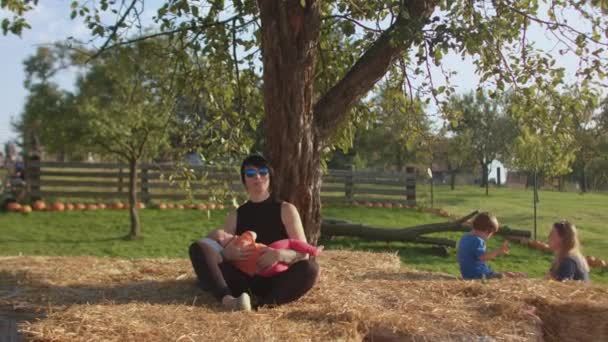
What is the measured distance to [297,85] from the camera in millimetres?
4895

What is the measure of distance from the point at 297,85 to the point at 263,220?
4.17 ft

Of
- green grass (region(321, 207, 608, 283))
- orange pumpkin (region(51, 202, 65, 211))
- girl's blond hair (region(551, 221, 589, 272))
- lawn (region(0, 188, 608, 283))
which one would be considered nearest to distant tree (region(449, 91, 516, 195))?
lawn (region(0, 188, 608, 283))

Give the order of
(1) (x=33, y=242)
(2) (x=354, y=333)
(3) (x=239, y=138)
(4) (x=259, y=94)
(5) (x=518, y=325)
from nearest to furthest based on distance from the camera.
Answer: (2) (x=354, y=333) < (5) (x=518, y=325) < (3) (x=239, y=138) < (4) (x=259, y=94) < (1) (x=33, y=242)

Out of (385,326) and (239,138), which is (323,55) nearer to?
(239,138)

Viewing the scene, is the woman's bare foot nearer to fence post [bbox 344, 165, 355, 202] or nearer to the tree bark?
the tree bark

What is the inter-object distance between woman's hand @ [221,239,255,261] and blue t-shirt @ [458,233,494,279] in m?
2.65

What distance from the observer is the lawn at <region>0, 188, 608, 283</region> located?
1126cm

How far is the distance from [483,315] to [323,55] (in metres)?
3.68

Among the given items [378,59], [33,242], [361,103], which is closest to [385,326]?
[378,59]

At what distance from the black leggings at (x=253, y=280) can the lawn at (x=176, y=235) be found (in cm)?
694

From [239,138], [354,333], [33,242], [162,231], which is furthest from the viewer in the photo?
[162,231]

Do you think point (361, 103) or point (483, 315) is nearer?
point (483, 315)

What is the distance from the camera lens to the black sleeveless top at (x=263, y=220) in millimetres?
4246

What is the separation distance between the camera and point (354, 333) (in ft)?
10.7
